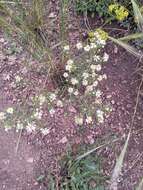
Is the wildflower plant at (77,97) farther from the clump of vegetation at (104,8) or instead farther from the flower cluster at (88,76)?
the clump of vegetation at (104,8)

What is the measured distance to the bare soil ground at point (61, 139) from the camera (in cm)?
186

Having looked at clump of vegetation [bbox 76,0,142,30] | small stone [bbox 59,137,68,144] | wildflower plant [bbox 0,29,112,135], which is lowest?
small stone [bbox 59,137,68,144]

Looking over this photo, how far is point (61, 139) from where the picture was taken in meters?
1.92

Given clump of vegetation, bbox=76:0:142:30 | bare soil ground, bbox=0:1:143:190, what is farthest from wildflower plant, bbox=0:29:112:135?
clump of vegetation, bbox=76:0:142:30

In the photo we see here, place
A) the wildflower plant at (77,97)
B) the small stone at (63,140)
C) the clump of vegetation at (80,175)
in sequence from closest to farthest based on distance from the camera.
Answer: the wildflower plant at (77,97) → the clump of vegetation at (80,175) → the small stone at (63,140)

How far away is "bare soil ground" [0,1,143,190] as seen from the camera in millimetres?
1864

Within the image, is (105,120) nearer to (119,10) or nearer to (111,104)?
(111,104)

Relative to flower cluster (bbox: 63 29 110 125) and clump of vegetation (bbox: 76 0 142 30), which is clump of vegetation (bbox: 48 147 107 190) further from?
clump of vegetation (bbox: 76 0 142 30)

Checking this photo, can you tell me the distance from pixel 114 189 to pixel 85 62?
611mm

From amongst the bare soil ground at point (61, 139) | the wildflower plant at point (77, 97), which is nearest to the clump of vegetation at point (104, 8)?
the bare soil ground at point (61, 139)

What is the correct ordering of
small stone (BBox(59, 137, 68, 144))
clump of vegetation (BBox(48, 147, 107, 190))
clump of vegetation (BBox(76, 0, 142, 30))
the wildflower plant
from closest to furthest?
the wildflower plant
clump of vegetation (BBox(48, 147, 107, 190))
small stone (BBox(59, 137, 68, 144))
clump of vegetation (BBox(76, 0, 142, 30))

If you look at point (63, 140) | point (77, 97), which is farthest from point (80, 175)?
point (77, 97)

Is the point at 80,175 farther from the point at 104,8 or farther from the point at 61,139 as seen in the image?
the point at 104,8

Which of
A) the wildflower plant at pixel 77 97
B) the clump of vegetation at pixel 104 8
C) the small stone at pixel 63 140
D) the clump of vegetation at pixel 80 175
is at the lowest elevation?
the clump of vegetation at pixel 80 175
